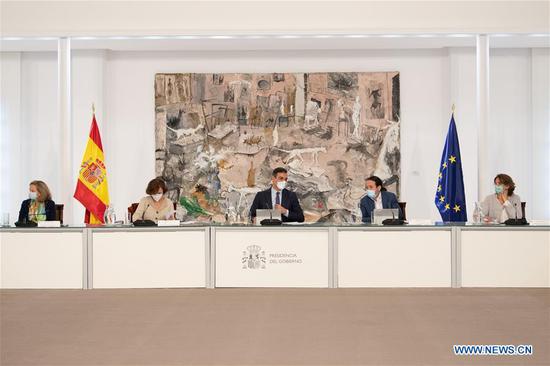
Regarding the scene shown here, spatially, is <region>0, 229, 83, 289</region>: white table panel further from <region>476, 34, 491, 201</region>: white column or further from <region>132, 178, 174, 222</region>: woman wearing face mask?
<region>476, 34, 491, 201</region>: white column

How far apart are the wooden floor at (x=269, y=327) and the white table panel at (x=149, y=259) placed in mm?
451

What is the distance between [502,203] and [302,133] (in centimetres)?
369

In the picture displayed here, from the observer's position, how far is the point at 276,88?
11.4 m

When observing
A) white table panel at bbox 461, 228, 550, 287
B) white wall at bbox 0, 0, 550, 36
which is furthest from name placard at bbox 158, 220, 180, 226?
white wall at bbox 0, 0, 550, 36

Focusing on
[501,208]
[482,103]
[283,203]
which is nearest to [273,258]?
[283,203]

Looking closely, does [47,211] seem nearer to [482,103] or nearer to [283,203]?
[283,203]

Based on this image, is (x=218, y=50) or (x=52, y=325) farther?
(x=218, y=50)

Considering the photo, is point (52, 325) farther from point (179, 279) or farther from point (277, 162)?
point (277, 162)

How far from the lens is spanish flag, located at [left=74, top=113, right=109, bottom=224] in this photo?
10.1 meters

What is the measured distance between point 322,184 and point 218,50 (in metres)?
2.65

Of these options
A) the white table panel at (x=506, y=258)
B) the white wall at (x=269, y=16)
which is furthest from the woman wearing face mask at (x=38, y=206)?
the white table panel at (x=506, y=258)

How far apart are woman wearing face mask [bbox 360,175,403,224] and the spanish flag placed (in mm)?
3724

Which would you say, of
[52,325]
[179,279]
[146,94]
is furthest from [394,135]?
[52,325]

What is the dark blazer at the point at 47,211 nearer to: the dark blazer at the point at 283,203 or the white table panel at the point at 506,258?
the dark blazer at the point at 283,203
